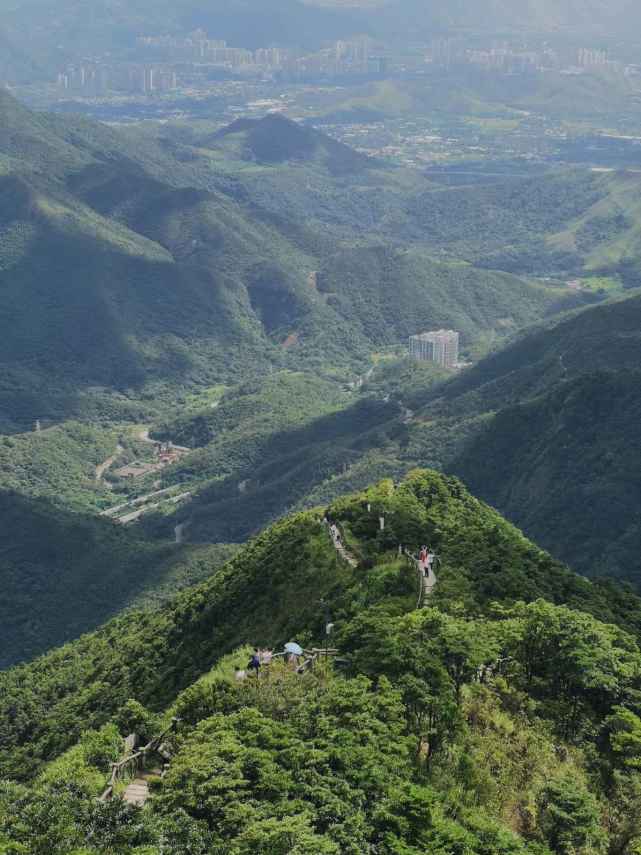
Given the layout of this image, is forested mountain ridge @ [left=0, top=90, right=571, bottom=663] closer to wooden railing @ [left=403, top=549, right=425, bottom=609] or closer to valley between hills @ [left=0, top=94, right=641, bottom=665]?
valley between hills @ [left=0, top=94, right=641, bottom=665]

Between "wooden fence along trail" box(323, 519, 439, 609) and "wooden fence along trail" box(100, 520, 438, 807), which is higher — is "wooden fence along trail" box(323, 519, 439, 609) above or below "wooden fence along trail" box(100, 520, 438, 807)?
below

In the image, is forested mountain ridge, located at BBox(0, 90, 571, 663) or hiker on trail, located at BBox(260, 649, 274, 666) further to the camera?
forested mountain ridge, located at BBox(0, 90, 571, 663)

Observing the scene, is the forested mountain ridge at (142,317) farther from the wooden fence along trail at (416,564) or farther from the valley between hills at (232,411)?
the wooden fence along trail at (416,564)

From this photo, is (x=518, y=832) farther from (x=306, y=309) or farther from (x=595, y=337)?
(x=306, y=309)

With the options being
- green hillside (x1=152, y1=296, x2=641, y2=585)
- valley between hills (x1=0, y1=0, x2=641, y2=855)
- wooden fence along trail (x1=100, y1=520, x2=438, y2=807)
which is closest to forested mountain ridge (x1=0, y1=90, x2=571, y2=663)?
green hillside (x1=152, y1=296, x2=641, y2=585)

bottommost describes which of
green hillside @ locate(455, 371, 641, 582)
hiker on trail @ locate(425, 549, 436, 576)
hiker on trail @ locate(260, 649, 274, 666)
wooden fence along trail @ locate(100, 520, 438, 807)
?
green hillside @ locate(455, 371, 641, 582)

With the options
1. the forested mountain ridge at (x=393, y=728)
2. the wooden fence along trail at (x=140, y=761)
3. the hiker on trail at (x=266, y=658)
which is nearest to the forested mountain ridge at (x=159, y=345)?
the forested mountain ridge at (x=393, y=728)

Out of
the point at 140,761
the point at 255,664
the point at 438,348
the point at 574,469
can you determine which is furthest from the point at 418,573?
the point at 438,348
